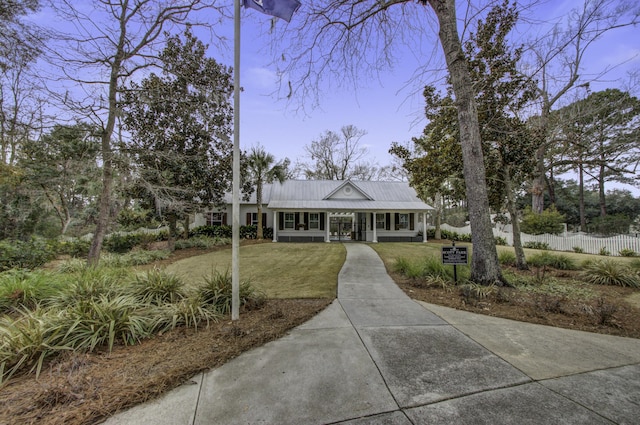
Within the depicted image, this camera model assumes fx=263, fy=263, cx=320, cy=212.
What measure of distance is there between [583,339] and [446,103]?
309 inches

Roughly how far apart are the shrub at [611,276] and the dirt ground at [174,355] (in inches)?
65.4

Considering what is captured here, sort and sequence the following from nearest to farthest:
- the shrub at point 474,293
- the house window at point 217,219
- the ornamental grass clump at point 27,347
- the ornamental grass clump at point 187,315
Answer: the ornamental grass clump at point 27,347
the ornamental grass clump at point 187,315
the shrub at point 474,293
the house window at point 217,219

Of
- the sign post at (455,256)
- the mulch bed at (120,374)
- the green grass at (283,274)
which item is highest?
the sign post at (455,256)

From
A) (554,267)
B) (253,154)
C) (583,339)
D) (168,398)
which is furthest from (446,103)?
(253,154)

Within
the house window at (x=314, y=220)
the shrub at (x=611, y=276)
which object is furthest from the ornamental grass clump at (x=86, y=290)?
the house window at (x=314, y=220)

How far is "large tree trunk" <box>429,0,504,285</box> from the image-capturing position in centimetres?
626

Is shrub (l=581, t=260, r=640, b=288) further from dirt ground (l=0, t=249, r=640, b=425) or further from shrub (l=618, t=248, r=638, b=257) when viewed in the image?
shrub (l=618, t=248, r=638, b=257)

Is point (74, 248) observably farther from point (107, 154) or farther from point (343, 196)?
point (343, 196)

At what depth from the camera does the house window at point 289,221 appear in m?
19.5

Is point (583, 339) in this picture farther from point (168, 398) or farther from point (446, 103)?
point (446, 103)

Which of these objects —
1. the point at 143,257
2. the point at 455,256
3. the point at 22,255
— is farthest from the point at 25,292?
the point at 455,256

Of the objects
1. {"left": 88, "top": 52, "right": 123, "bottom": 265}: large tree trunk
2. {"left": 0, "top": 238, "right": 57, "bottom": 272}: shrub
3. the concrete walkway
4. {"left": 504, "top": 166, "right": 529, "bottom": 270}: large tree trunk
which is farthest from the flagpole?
{"left": 504, "top": 166, "right": 529, "bottom": 270}: large tree trunk

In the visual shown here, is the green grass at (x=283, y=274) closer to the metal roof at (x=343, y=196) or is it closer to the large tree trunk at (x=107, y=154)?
the large tree trunk at (x=107, y=154)

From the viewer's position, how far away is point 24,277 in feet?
19.3
